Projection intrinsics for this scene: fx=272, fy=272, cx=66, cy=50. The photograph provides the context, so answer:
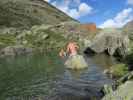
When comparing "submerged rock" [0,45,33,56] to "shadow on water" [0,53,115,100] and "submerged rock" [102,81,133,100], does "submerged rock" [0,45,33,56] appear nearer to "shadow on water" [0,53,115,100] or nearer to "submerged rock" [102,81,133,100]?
"shadow on water" [0,53,115,100]

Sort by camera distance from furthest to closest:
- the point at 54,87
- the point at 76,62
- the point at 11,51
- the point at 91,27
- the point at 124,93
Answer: the point at 91,27 < the point at 11,51 < the point at 76,62 < the point at 54,87 < the point at 124,93

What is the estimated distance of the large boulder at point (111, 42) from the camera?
67.0 m

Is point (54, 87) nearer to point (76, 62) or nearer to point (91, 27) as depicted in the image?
point (76, 62)

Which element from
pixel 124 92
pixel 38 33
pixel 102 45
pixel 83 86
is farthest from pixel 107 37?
pixel 38 33

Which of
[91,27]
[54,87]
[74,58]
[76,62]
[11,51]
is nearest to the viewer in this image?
[54,87]

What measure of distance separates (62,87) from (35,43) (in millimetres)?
123904

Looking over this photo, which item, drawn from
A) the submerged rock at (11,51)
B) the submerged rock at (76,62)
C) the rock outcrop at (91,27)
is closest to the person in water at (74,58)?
the submerged rock at (76,62)

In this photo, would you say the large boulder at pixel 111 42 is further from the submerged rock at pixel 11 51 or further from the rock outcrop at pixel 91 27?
the rock outcrop at pixel 91 27

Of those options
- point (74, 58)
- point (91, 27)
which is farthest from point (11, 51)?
point (74, 58)

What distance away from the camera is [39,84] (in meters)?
33.5

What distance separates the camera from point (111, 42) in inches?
2869

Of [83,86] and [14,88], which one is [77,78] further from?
[14,88]

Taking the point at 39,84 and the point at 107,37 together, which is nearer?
the point at 39,84

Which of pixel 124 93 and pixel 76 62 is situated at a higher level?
pixel 76 62
